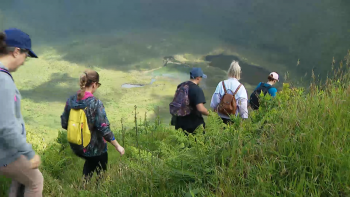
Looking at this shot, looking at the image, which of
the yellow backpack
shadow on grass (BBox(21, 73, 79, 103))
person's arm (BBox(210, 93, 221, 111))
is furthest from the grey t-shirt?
shadow on grass (BBox(21, 73, 79, 103))

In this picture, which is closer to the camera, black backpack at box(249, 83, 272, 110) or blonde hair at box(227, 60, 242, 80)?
blonde hair at box(227, 60, 242, 80)

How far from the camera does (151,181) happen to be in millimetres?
2111

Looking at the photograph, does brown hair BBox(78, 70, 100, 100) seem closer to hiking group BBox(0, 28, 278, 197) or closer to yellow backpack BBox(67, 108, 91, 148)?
hiking group BBox(0, 28, 278, 197)

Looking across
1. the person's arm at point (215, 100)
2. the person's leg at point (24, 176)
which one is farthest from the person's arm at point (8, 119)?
the person's arm at point (215, 100)

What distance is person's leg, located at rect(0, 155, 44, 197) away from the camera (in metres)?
1.93

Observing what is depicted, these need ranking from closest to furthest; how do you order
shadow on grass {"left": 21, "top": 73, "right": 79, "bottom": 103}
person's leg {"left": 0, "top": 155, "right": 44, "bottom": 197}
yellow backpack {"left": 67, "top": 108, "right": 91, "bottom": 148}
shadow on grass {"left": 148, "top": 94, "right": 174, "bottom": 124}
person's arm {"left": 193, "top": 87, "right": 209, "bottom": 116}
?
person's leg {"left": 0, "top": 155, "right": 44, "bottom": 197}
yellow backpack {"left": 67, "top": 108, "right": 91, "bottom": 148}
person's arm {"left": 193, "top": 87, "right": 209, "bottom": 116}
shadow on grass {"left": 148, "top": 94, "right": 174, "bottom": 124}
shadow on grass {"left": 21, "top": 73, "right": 79, "bottom": 103}

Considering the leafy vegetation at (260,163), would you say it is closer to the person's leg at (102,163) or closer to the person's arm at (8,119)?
the person's leg at (102,163)

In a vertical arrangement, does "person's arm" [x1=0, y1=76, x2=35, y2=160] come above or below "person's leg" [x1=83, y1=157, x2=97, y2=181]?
above

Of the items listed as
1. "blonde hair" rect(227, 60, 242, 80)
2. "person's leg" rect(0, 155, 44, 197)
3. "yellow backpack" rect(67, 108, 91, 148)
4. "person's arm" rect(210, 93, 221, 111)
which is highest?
"blonde hair" rect(227, 60, 242, 80)

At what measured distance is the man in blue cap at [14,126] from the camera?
5.77 ft

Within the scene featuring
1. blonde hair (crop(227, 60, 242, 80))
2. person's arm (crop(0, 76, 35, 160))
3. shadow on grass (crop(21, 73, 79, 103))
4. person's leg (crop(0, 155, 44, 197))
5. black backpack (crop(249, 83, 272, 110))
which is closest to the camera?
person's arm (crop(0, 76, 35, 160))

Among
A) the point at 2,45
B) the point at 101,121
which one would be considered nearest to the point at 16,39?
the point at 2,45

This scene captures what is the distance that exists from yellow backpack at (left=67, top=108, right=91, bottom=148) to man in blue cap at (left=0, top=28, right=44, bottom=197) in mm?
740

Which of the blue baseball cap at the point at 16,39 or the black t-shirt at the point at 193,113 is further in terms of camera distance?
the black t-shirt at the point at 193,113
